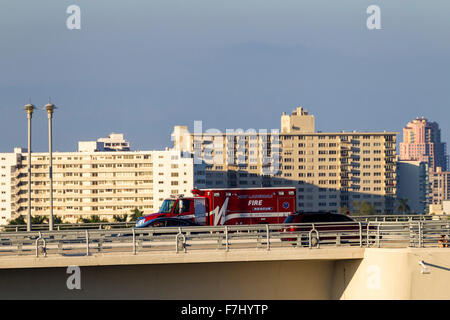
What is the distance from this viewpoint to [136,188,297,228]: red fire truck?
49344 millimetres

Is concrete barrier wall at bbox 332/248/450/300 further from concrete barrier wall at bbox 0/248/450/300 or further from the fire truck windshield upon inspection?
the fire truck windshield

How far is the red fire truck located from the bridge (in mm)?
14797

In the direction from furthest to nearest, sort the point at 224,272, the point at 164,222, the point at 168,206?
1. the point at 168,206
2. the point at 164,222
3. the point at 224,272

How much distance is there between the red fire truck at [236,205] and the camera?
49344mm

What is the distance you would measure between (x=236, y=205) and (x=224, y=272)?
1744 cm

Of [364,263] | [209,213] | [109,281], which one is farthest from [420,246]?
[209,213]

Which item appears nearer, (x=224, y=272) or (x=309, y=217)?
(x=224, y=272)

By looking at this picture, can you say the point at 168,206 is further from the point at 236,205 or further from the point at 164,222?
the point at 236,205

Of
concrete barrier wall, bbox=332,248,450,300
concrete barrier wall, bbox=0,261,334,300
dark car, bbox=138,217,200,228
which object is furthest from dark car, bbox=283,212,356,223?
concrete barrier wall, bbox=332,248,450,300

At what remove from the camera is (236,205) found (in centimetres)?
5075

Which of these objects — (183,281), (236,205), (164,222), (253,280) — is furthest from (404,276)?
(236,205)

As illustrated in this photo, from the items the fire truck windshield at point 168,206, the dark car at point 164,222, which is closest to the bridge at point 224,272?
the dark car at point 164,222

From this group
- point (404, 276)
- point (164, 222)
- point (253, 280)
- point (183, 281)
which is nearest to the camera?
point (404, 276)
